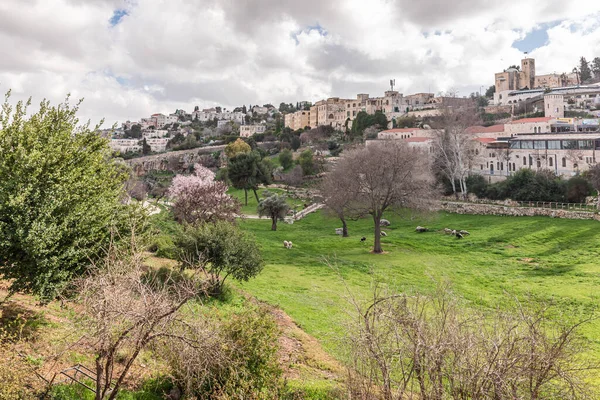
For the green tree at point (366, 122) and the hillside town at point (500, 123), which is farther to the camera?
the green tree at point (366, 122)

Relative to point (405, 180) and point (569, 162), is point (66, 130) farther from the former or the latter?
point (569, 162)

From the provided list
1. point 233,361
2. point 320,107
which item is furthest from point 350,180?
point 320,107

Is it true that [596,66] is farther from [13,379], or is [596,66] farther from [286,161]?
[13,379]

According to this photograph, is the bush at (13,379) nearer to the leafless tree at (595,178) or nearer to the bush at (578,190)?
the leafless tree at (595,178)

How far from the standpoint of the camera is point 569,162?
47.3 meters

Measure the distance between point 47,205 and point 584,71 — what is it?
508 ft

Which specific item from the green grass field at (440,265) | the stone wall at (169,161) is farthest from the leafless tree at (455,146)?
the stone wall at (169,161)

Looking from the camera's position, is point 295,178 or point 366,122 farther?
point 366,122

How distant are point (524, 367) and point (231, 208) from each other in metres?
22.9

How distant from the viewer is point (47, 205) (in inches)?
412

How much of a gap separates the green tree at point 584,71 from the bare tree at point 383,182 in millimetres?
129693

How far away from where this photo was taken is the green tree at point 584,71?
4988 inches

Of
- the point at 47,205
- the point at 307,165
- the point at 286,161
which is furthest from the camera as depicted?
the point at 286,161

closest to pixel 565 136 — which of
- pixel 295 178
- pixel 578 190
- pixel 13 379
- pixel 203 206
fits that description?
pixel 578 190
